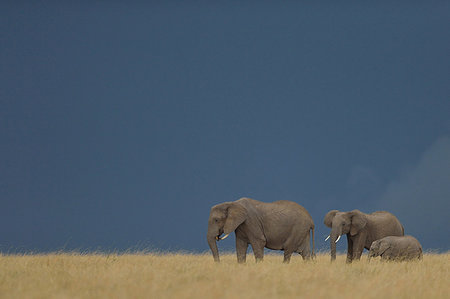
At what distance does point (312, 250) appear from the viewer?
20016mm

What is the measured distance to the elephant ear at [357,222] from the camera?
20.0 meters

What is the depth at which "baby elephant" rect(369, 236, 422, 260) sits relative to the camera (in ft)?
62.6

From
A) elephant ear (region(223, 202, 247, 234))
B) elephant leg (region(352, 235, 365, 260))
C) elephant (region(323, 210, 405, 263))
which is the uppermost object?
elephant ear (region(223, 202, 247, 234))

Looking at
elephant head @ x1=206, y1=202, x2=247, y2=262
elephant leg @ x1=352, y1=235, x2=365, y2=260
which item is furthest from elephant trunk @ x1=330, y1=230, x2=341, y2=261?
elephant head @ x1=206, y1=202, x2=247, y2=262

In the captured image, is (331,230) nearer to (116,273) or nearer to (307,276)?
(307,276)

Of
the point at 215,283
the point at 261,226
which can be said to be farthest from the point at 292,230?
the point at 215,283

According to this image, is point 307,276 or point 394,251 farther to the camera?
point 394,251

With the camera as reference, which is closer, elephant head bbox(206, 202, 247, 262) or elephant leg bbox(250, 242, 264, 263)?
elephant head bbox(206, 202, 247, 262)

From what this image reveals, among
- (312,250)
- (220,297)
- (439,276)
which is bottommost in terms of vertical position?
(312,250)

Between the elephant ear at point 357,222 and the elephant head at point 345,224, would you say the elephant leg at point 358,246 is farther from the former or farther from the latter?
the elephant ear at point 357,222

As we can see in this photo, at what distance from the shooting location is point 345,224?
20.0 meters

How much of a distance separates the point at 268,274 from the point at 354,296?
292 cm

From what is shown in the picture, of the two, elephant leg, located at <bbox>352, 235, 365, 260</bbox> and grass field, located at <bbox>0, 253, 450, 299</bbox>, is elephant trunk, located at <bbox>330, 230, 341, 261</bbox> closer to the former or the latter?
elephant leg, located at <bbox>352, 235, 365, 260</bbox>

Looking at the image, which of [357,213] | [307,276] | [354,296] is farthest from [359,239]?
[354,296]
